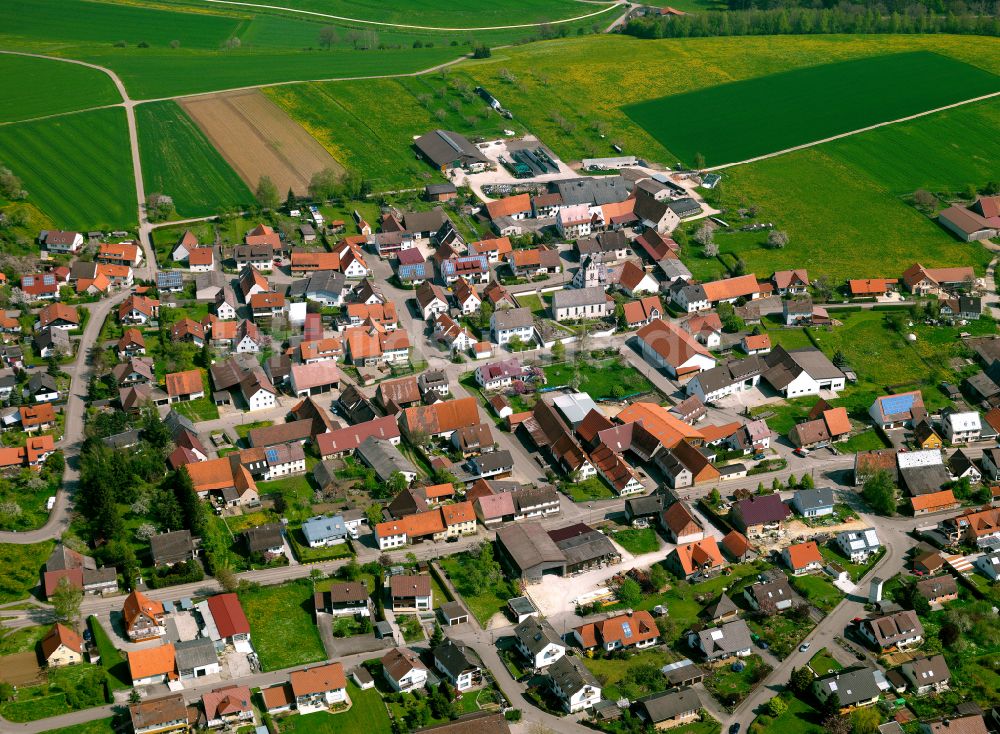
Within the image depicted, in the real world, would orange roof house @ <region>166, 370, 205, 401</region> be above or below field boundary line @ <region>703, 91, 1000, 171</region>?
below

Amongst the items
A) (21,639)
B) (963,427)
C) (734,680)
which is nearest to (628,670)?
(734,680)

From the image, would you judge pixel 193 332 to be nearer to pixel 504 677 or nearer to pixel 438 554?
pixel 438 554

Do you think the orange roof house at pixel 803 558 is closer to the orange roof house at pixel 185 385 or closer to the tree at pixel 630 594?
the tree at pixel 630 594

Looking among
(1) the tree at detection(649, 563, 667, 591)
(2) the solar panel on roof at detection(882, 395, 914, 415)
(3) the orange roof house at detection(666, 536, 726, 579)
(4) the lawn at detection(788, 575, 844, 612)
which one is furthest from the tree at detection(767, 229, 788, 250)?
(1) the tree at detection(649, 563, 667, 591)

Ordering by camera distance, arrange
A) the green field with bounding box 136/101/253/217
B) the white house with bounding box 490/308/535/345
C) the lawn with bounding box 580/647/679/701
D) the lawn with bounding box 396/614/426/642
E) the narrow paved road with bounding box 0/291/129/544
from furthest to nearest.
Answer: the green field with bounding box 136/101/253/217
the white house with bounding box 490/308/535/345
the narrow paved road with bounding box 0/291/129/544
the lawn with bounding box 396/614/426/642
the lawn with bounding box 580/647/679/701

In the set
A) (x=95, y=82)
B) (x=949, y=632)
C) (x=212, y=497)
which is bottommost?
(x=949, y=632)

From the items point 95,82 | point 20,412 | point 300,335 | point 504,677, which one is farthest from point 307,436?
point 95,82

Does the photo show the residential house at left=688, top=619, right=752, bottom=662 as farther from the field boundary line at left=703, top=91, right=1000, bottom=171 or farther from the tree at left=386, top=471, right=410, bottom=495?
the field boundary line at left=703, top=91, right=1000, bottom=171
